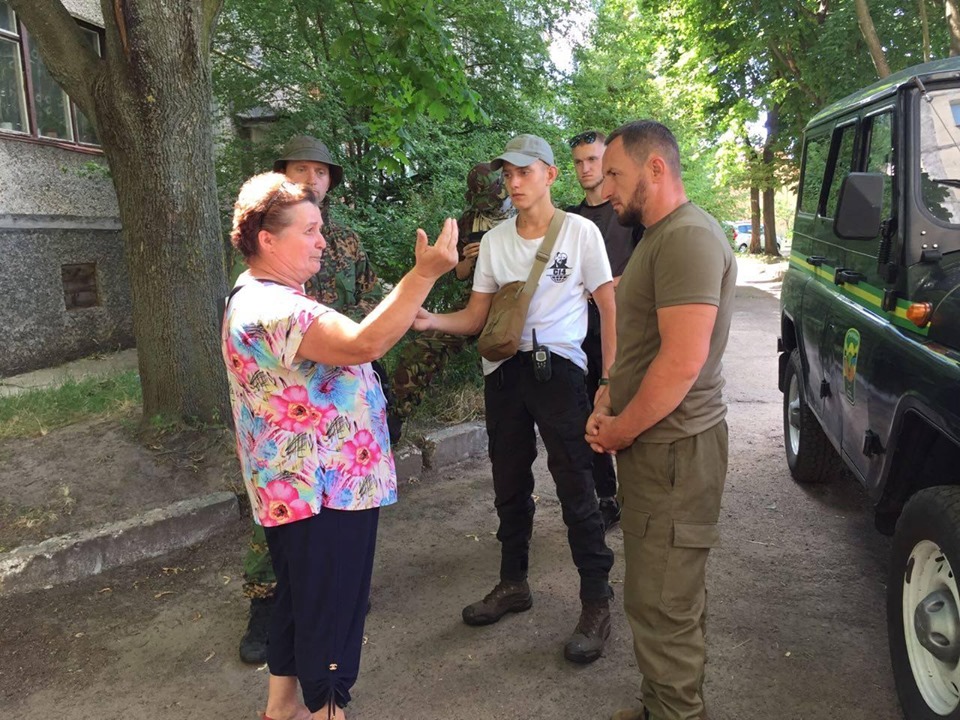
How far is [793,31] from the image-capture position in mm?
14781

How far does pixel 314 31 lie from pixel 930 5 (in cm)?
1054

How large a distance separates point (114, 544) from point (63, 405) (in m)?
2.29

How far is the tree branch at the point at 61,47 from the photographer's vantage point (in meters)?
4.52

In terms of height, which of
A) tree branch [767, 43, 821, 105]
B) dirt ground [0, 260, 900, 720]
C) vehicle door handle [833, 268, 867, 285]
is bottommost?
dirt ground [0, 260, 900, 720]

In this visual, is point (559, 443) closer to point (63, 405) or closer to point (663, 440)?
point (663, 440)

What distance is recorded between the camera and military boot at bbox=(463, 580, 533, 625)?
3361 mm

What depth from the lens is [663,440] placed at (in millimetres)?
2330

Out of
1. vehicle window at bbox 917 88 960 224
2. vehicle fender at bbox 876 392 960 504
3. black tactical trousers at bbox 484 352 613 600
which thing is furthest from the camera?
black tactical trousers at bbox 484 352 613 600

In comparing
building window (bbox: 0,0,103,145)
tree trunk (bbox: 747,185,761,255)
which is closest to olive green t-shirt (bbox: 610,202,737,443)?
building window (bbox: 0,0,103,145)

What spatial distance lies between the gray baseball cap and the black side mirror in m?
1.19

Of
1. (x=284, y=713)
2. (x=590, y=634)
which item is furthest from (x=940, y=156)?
(x=284, y=713)

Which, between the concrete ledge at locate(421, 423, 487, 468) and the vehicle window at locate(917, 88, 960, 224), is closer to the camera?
the vehicle window at locate(917, 88, 960, 224)

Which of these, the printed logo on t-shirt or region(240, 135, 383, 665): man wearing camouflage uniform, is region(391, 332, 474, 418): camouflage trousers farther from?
the printed logo on t-shirt

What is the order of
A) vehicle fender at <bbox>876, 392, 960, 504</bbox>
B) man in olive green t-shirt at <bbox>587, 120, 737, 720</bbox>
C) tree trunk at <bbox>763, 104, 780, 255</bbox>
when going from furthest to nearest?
tree trunk at <bbox>763, 104, 780, 255</bbox>, vehicle fender at <bbox>876, 392, 960, 504</bbox>, man in olive green t-shirt at <bbox>587, 120, 737, 720</bbox>
